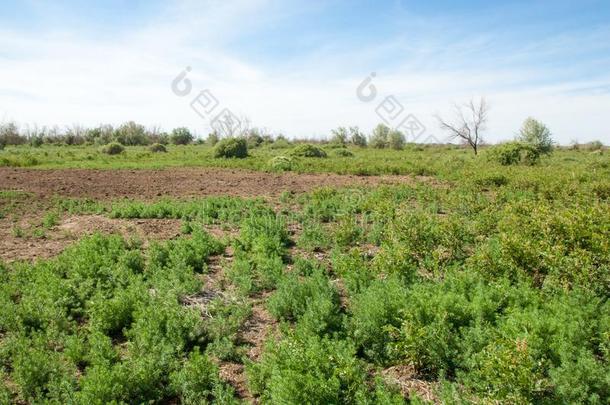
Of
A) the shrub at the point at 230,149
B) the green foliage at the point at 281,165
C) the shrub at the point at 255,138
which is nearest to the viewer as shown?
the green foliage at the point at 281,165

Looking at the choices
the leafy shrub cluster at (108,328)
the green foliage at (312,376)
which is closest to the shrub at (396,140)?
the leafy shrub cluster at (108,328)

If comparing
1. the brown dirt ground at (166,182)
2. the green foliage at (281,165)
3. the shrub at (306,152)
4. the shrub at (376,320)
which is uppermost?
the shrub at (306,152)

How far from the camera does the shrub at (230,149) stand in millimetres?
28812

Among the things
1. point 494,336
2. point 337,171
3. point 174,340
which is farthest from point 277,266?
point 337,171

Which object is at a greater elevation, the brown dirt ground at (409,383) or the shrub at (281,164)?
the shrub at (281,164)

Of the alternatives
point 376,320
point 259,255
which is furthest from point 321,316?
point 259,255

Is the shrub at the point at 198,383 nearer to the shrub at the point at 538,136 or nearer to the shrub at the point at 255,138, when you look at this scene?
the shrub at the point at 538,136

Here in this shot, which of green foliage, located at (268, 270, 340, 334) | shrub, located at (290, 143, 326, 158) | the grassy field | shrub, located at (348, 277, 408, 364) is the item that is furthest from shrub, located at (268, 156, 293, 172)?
shrub, located at (348, 277, 408, 364)

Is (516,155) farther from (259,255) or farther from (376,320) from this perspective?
(376,320)

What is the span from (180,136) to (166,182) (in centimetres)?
4191

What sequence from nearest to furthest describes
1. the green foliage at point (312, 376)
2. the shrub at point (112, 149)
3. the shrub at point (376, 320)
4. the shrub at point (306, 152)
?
the green foliage at point (312, 376), the shrub at point (376, 320), the shrub at point (306, 152), the shrub at point (112, 149)

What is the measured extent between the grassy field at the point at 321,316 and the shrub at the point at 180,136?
4859 cm

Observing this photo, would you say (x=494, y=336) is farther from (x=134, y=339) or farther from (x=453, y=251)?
(x=134, y=339)

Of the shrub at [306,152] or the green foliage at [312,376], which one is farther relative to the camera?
the shrub at [306,152]
